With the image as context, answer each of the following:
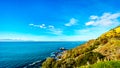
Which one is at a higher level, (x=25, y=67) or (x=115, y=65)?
(x=115, y=65)

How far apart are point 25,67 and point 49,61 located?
2664 cm

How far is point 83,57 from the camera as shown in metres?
45.6

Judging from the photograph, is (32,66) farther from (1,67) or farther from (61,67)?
(61,67)

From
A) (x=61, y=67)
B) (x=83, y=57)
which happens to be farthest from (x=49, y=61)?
(x=83, y=57)

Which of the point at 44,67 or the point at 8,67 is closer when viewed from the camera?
the point at 44,67

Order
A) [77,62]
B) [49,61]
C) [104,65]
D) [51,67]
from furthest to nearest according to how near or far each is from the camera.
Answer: [49,61]
[51,67]
[77,62]
[104,65]

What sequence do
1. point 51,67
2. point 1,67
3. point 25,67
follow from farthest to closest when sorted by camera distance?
point 1,67, point 25,67, point 51,67

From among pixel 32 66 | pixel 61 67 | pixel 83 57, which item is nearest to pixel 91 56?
pixel 83 57

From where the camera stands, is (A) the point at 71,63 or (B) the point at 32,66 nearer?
(A) the point at 71,63

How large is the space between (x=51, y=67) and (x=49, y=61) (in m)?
3.68

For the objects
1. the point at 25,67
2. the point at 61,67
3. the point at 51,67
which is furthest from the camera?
the point at 25,67

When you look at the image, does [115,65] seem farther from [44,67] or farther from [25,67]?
[25,67]

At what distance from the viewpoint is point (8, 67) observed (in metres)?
82.4

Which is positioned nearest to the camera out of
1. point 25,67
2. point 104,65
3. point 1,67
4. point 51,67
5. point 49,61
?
point 104,65
